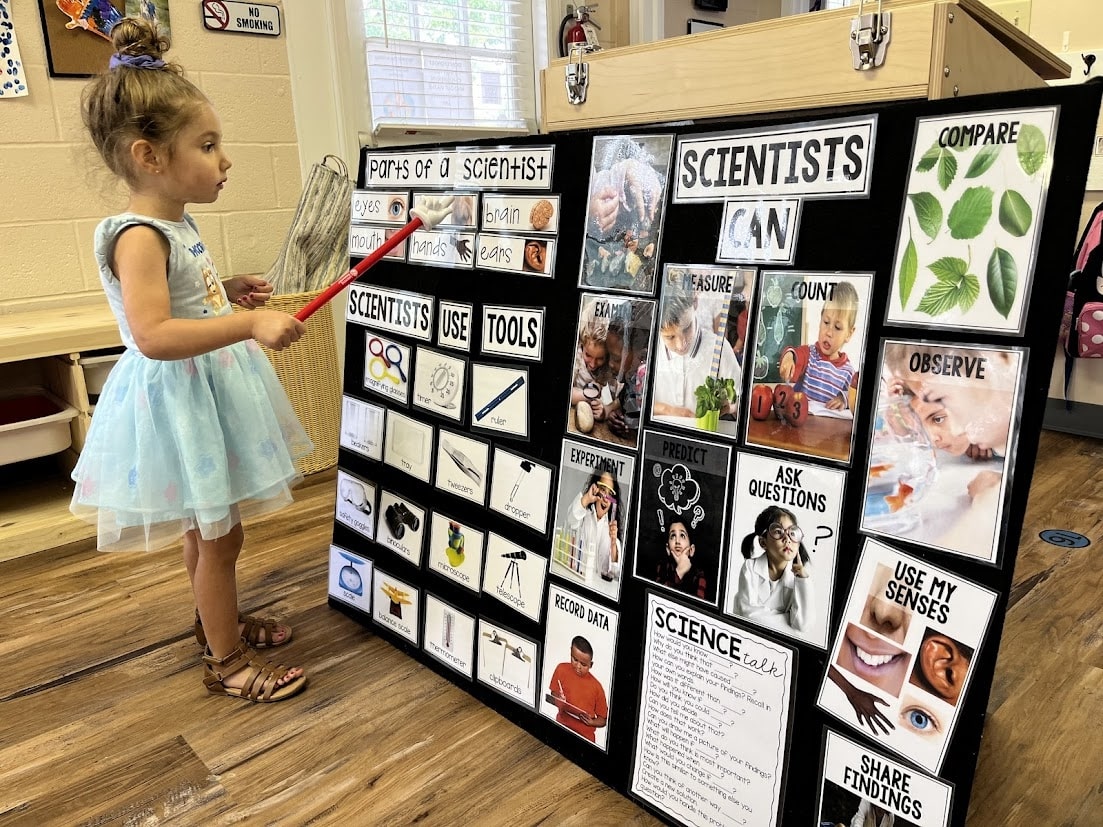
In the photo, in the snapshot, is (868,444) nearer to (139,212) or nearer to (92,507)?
(139,212)

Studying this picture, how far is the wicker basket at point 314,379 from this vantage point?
2.48 meters

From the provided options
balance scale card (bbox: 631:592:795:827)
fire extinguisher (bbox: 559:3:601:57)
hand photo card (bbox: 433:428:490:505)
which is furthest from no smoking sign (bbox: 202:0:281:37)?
balance scale card (bbox: 631:592:795:827)

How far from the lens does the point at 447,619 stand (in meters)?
1.48

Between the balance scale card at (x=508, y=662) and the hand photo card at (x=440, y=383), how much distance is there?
1.18 feet

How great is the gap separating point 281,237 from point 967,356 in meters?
2.48

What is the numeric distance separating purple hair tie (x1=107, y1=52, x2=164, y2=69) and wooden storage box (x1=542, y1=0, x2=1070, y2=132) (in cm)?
64

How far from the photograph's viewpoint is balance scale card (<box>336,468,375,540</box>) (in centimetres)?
164

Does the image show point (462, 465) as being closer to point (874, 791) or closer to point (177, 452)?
point (177, 452)

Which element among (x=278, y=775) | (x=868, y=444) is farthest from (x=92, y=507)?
(x=868, y=444)

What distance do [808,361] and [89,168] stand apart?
1.89 meters

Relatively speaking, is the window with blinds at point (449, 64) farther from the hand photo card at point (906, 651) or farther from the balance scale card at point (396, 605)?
the hand photo card at point (906, 651)

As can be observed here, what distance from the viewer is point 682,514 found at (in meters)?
1.08

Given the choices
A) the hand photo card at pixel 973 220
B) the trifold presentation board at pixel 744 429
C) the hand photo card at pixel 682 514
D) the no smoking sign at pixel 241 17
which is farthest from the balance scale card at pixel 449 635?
the no smoking sign at pixel 241 17

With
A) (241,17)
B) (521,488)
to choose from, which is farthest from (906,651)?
(241,17)
